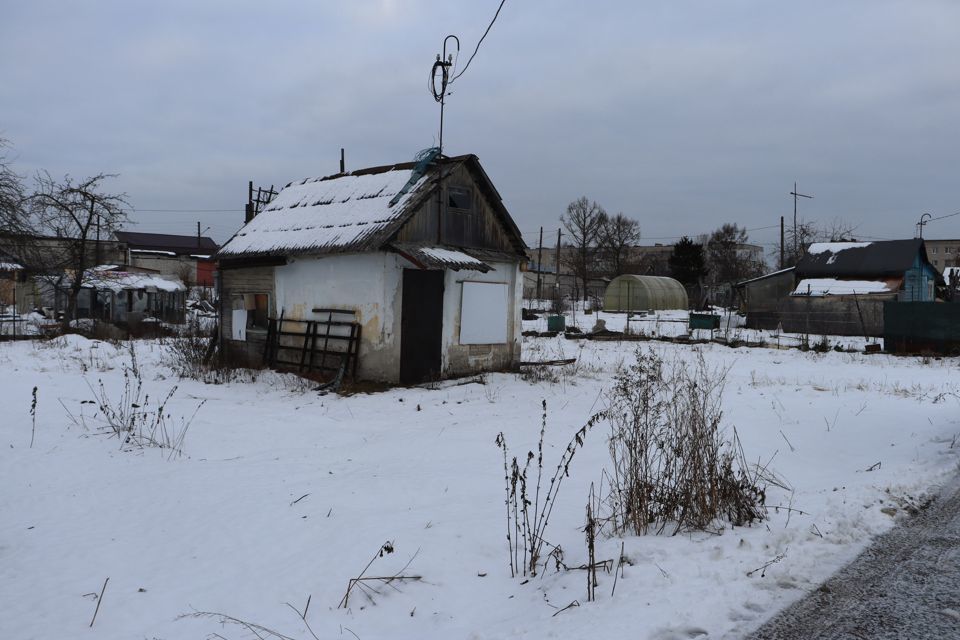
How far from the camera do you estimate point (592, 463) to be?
7.38 metres

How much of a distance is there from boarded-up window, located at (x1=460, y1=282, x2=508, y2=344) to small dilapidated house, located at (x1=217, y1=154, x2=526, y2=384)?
1.0 inches

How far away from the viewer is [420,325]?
1325cm

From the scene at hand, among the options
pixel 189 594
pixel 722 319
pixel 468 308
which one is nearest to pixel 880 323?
pixel 722 319

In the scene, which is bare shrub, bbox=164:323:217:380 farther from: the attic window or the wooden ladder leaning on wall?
the attic window

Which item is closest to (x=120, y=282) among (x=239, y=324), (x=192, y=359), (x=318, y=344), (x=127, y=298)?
(x=127, y=298)

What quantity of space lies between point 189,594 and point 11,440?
5.26 meters

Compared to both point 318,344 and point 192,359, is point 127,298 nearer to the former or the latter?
point 192,359

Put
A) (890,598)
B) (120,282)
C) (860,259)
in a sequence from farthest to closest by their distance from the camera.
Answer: (120,282) < (860,259) < (890,598)

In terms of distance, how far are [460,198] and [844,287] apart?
879 inches

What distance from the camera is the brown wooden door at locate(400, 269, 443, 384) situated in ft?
42.6

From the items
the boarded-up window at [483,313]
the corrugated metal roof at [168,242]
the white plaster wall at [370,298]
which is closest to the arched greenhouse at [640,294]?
the boarded-up window at [483,313]

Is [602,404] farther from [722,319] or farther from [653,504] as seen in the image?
[722,319]

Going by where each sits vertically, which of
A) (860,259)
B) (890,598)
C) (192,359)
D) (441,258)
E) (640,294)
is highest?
(860,259)

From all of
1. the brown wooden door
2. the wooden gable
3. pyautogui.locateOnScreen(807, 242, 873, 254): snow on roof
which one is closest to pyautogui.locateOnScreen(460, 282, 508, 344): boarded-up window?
the brown wooden door
